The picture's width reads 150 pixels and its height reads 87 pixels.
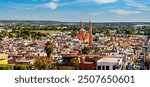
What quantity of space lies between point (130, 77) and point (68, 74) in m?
0.30

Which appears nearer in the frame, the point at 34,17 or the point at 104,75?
the point at 104,75

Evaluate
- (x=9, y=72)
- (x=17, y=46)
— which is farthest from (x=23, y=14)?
(x=17, y=46)

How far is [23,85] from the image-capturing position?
1.81m

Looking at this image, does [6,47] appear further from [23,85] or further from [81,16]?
[23,85]

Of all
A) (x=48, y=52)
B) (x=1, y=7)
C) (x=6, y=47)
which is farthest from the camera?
(x=6, y=47)

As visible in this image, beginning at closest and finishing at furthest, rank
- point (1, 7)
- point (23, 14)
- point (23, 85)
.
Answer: point (23, 85) → point (1, 7) → point (23, 14)

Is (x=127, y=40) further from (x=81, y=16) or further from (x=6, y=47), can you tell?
(x=81, y=16)

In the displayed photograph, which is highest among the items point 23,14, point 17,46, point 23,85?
point 23,14

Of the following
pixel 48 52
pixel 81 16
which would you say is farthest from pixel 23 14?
pixel 48 52

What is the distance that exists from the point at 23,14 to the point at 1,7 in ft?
1.00

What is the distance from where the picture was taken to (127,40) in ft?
33.9

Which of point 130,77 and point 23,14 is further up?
point 23,14

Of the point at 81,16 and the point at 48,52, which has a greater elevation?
the point at 81,16

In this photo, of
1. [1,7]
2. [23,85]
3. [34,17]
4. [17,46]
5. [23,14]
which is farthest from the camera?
[17,46]
